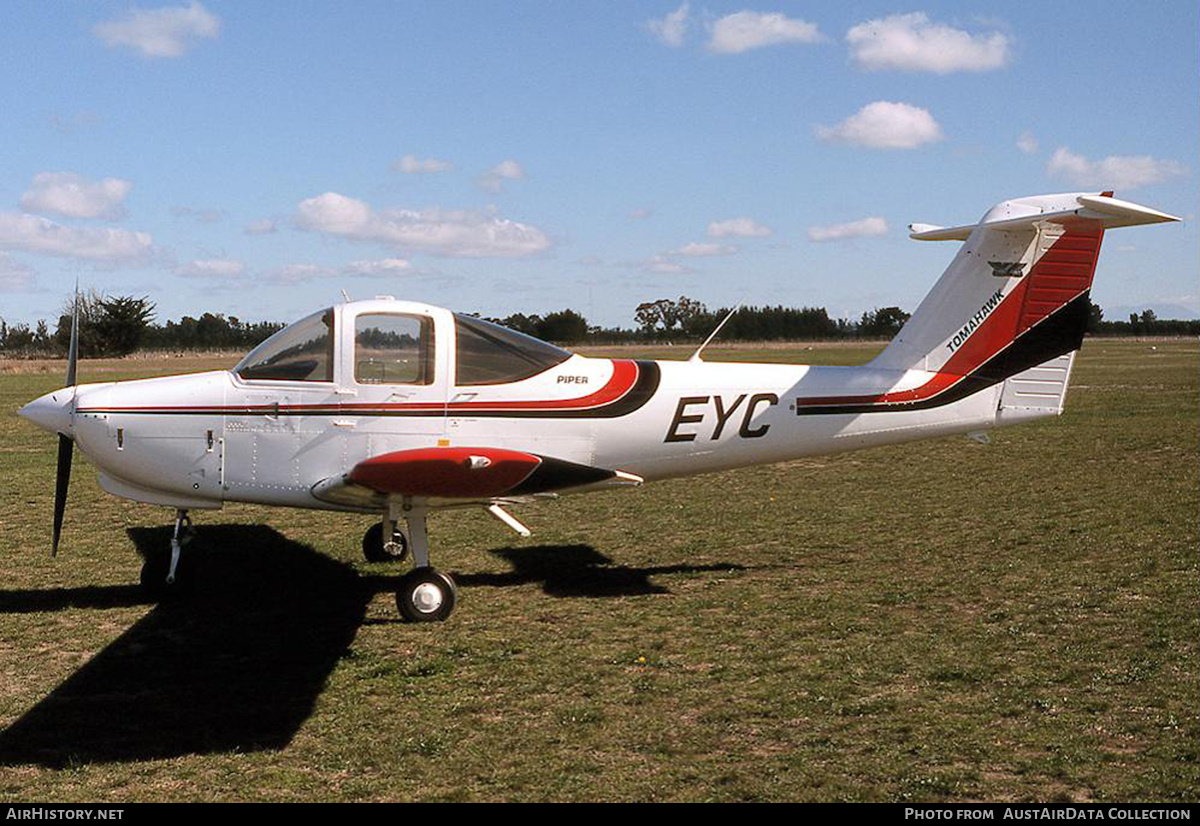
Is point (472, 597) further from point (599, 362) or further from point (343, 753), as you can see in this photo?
point (343, 753)

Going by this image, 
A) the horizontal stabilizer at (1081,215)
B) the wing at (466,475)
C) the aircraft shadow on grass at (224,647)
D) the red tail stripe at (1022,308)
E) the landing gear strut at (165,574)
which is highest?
the horizontal stabilizer at (1081,215)

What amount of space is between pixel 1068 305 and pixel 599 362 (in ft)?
14.0

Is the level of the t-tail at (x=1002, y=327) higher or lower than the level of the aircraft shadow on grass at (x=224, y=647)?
higher

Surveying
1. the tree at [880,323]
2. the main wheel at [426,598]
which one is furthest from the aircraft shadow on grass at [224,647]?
the tree at [880,323]

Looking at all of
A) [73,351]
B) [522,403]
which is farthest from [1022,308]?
[73,351]

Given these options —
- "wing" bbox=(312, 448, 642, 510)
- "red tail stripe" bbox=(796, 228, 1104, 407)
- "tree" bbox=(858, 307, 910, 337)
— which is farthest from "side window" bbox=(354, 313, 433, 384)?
"tree" bbox=(858, 307, 910, 337)

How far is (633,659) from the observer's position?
22.4 ft

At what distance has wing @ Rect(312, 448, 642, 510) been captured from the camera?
670 cm

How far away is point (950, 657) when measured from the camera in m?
6.74

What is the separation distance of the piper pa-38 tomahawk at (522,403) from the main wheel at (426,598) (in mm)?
12

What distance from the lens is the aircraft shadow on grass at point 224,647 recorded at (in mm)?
5527

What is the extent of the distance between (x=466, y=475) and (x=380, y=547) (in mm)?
3435

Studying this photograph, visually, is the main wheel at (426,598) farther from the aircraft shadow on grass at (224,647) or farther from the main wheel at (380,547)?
the main wheel at (380,547)

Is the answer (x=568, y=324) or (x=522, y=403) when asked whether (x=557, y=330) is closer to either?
(x=568, y=324)
